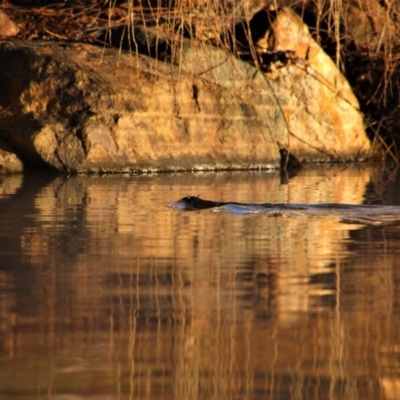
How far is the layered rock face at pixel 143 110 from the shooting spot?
11.0m

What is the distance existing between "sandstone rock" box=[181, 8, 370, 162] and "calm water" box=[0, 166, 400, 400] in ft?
19.6

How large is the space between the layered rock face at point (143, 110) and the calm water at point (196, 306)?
4116mm

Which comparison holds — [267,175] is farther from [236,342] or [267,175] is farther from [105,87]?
[236,342]

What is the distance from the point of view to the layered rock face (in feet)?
36.0

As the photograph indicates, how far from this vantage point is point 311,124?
13.3 meters

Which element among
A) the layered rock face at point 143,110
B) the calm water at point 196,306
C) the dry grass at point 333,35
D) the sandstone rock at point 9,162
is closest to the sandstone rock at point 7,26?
the dry grass at point 333,35

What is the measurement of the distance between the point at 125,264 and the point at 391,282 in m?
1.18

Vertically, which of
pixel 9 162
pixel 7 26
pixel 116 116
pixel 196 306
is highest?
pixel 7 26

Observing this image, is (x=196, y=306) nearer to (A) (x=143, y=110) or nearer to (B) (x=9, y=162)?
(B) (x=9, y=162)

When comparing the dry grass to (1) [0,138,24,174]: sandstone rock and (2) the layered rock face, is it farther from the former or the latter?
(1) [0,138,24,174]: sandstone rock

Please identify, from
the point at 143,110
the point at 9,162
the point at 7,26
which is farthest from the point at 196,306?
the point at 7,26

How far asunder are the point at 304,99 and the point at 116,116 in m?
3.09

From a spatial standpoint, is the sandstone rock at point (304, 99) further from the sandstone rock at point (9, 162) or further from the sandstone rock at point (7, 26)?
the sandstone rock at point (9, 162)

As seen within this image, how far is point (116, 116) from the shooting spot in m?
11.2
